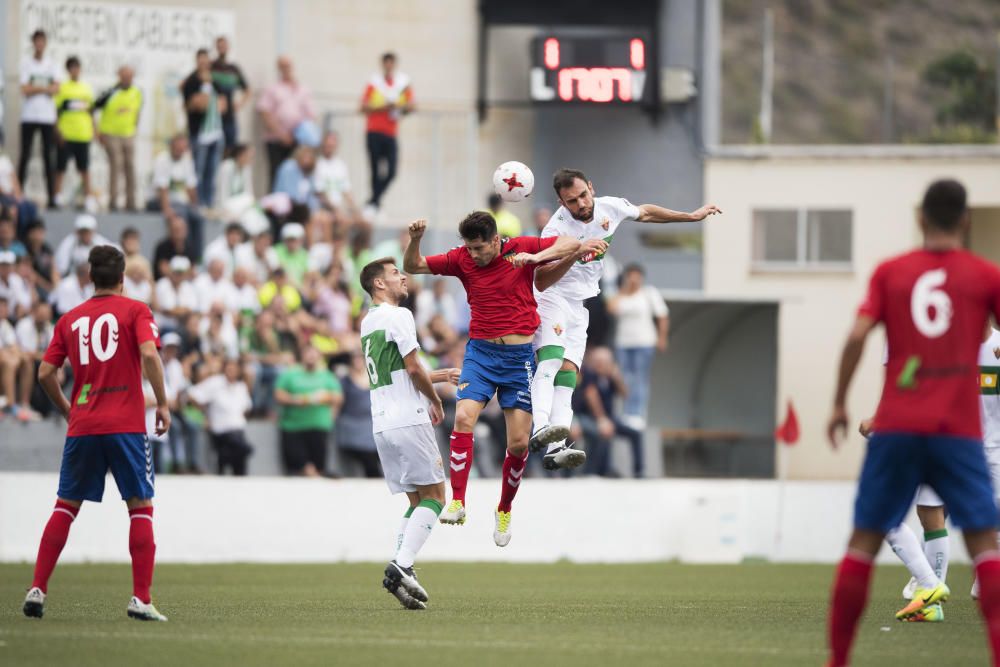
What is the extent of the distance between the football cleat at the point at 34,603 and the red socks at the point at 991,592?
589 cm

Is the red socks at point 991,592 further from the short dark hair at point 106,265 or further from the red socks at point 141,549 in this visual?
the short dark hair at point 106,265

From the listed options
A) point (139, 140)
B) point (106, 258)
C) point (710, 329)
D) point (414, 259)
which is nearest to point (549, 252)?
point (414, 259)

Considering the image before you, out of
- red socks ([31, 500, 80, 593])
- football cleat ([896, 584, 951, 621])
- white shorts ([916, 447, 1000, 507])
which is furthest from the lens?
white shorts ([916, 447, 1000, 507])

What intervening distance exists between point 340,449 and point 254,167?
743cm

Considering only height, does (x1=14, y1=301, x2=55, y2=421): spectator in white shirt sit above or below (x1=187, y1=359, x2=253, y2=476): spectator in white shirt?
above

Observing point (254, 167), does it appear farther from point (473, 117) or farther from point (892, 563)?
point (892, 563)

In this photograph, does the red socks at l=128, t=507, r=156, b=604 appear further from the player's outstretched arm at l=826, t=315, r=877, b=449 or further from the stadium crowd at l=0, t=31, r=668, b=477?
the stadium crowd at l=0, t=31, r=668, b=477

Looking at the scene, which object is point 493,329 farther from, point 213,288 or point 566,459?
point 213,288

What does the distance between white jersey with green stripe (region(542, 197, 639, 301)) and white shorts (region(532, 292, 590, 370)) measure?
8cm

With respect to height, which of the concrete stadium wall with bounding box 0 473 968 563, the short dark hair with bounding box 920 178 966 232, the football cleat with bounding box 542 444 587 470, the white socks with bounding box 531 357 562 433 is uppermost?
the short dark hair with bounding box 920 178 966 232

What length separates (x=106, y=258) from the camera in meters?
10.4

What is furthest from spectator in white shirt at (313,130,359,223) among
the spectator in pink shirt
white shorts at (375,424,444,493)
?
white shorts at (375,424,444,493)

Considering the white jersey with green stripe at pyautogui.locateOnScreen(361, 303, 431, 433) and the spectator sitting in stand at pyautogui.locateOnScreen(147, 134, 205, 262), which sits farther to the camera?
the spectator sitting in stand at pyautogui.locateOnScreen(147, 134, 205, 262)

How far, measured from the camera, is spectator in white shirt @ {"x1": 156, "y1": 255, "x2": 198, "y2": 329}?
21484 mm
